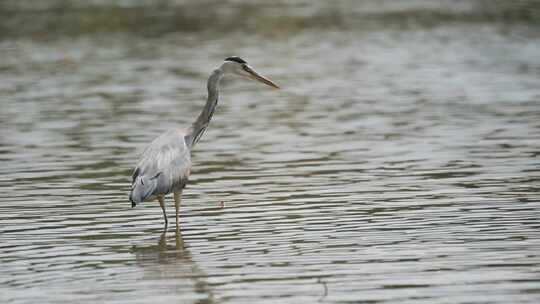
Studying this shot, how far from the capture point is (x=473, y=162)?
598 inches

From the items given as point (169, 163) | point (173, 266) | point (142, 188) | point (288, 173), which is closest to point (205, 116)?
point (169, 163)

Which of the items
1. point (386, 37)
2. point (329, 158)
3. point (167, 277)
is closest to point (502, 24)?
point (386, 37)

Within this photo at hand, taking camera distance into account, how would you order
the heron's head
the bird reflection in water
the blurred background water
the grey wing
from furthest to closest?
the heron's head → the grey wing → the blurred background water → the bird reflection in water

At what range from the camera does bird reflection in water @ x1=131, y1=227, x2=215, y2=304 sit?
9523 millimetres

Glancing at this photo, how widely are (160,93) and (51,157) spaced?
24.2ft

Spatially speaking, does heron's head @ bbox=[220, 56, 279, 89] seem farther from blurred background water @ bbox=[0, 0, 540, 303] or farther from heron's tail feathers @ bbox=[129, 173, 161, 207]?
heron's tail feathers @ bbox=[129, 173, 161, 207]

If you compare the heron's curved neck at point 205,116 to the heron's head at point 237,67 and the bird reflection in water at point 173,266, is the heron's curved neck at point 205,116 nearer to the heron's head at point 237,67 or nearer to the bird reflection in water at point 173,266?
the heron's head at point 237,67

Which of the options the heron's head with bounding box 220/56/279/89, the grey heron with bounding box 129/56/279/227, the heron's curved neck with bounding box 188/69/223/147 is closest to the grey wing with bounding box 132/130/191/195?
the grey heron with bounding box 129/56/279/227

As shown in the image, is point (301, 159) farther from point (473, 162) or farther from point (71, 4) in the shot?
point (71, 4)

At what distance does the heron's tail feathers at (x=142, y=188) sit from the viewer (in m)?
11.6

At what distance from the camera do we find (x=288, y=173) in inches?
591

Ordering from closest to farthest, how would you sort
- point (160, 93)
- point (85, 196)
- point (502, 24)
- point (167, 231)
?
point (167, 231), point (85, 196), point (160, 93), point (502, 24)

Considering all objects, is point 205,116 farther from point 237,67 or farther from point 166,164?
point 166,164

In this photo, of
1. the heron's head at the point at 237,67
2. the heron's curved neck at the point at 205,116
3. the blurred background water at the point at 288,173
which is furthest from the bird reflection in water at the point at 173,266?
the heron's head at the point at 237,67
